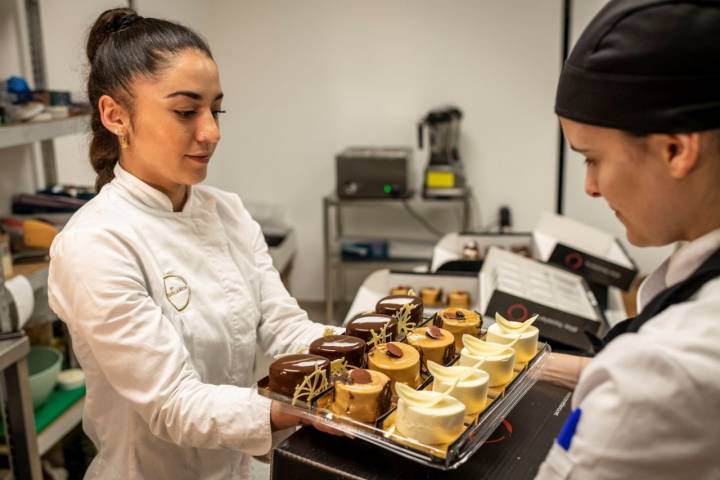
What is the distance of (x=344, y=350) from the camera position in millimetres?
971

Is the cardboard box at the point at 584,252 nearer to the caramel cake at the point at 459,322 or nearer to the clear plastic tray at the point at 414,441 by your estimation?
the caramel cake at the point at 459,322

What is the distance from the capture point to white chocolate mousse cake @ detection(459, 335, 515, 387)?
3.13 ft

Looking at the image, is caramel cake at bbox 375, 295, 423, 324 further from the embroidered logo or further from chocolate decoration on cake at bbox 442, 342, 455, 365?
the embroidered logo

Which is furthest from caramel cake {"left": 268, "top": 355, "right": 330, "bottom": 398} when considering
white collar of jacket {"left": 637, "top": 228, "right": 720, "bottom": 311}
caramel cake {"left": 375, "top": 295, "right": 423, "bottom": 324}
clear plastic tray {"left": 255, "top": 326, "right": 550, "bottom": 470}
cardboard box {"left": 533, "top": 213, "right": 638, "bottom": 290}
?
cardboard box {"left": 533, "top": 213, "right": 638, "bottom": 290}

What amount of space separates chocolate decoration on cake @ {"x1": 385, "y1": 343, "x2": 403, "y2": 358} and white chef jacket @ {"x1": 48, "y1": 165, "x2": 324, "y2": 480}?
0.20 meters

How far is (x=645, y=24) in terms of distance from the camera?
626 millimetres

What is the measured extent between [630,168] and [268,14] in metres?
3.56

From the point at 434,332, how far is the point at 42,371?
59.3 inches

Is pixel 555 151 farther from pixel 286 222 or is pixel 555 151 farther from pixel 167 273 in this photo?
pixel 167 273

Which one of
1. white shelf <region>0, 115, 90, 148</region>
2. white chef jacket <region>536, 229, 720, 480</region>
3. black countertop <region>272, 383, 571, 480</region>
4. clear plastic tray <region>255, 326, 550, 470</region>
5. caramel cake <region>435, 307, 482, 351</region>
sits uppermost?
white shelf <region>0, 115, 90, 148</region>

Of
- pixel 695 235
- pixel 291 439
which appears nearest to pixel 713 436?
pixel 695 235

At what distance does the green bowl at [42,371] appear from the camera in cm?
193

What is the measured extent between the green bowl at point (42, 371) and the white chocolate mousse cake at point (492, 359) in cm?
145

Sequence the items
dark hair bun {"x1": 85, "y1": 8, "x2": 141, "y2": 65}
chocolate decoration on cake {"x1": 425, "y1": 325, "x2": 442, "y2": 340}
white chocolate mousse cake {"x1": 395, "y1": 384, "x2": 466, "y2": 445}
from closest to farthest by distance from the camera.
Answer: white chocolate mousse cake {"x1": 395, "y1": 384, "x2": 466, "y2": 445}, chocolate decoration on cake {"x1": 425, "y1": 325, "x2": 442, "y2": 340}, dark hair bun {"x1": 85, "y1": 8, "x2": 141, "y2": 65}
